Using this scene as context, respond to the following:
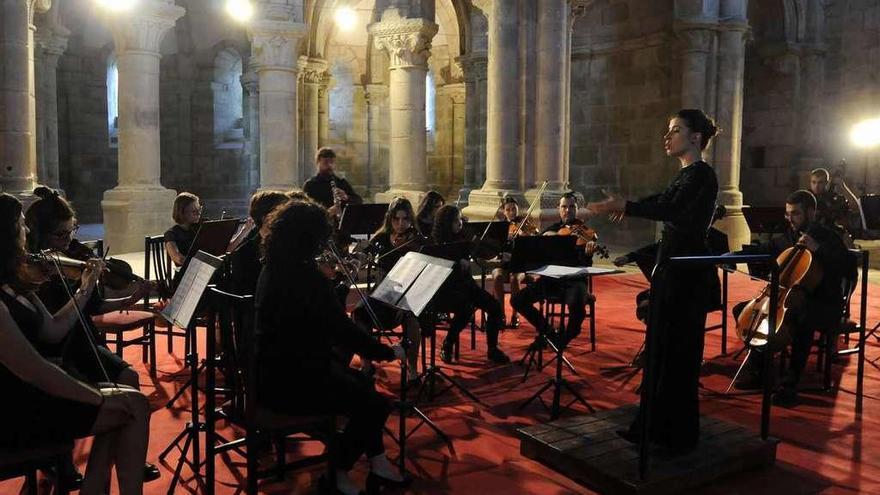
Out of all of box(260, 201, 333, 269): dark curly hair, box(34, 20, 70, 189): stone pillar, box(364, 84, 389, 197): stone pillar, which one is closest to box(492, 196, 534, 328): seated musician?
box(260, 201, 333, 269): dark curly hair

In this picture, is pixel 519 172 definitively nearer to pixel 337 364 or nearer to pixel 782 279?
pixel 782 279

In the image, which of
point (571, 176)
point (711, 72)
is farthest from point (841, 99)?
point (571, 176)

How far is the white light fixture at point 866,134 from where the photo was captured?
15055mm

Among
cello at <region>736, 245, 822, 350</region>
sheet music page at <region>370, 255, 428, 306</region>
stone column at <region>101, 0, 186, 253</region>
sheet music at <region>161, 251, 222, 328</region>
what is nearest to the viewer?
sheet music at <region>161, 251, 222, 328</region>

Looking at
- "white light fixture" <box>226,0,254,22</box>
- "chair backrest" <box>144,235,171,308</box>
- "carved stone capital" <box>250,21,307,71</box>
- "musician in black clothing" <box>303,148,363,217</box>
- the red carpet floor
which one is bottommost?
the red carpet floor

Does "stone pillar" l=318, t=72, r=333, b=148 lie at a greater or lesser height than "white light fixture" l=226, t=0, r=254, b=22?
lesser

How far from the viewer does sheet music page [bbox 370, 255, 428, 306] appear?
4.05 meters

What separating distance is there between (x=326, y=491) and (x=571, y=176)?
12.3m

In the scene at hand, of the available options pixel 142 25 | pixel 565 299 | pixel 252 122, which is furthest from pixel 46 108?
pixel 565 299

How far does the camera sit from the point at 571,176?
15086mm

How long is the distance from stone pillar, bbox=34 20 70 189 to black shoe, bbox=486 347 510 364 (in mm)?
11510

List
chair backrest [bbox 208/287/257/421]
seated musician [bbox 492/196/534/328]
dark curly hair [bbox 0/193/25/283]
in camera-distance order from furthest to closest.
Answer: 1. seated musician [bbox 492/196/534/328]
2. chair backrest [bbox 208/287/257/421]
3. dark curly hair [bbox 0/193/25/283]

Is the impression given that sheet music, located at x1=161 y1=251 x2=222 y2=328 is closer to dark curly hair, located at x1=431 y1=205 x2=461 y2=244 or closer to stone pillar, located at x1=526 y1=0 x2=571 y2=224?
dark curly hair, located at x1=431 y1=205 x2=461 y2=244

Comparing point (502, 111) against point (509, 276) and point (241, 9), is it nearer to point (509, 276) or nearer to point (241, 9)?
point (509, 276)
